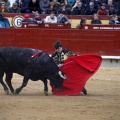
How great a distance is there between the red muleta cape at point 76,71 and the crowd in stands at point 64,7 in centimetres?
644

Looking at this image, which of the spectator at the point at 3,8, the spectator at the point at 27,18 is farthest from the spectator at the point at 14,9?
the spectator at the point at 27,18

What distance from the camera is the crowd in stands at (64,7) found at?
734 inches

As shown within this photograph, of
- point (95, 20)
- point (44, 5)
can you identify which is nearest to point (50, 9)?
point (44, 5)

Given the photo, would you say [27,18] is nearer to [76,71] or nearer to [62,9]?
[62,9]

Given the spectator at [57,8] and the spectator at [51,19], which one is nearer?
the spectator at [51,19]

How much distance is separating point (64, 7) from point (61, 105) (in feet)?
28.5

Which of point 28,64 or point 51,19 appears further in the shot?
point 51,19

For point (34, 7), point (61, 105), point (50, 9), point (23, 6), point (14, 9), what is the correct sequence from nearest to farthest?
point (61, 105), point (50, 9), point (14, 9), point (23, 6), point (34, 7)

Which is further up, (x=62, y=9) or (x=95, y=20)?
(x=62, y=9)

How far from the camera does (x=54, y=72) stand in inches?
460

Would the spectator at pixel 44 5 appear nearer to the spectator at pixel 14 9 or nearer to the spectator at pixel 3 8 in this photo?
the spectator at pixel 14 9

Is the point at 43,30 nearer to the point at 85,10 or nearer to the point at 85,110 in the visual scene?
the point at 85,10

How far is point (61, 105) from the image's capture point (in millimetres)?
10344

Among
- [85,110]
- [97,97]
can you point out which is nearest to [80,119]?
[85,110]
